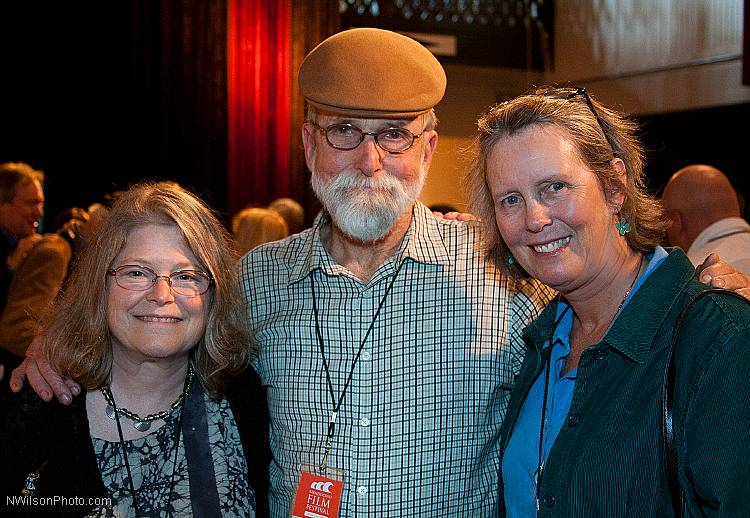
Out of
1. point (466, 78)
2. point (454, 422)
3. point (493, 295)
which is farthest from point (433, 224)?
point (466, 78)

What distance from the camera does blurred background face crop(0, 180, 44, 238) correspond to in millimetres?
5254

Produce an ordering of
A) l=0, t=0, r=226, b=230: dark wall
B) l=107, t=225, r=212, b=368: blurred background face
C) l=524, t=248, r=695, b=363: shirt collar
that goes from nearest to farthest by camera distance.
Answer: l=524, t=248, r=695, b=363: shirt collar
l=107, t=225, r=212, b=368: blurred background face
l=0, t=0, r=226, b=230: dark wall

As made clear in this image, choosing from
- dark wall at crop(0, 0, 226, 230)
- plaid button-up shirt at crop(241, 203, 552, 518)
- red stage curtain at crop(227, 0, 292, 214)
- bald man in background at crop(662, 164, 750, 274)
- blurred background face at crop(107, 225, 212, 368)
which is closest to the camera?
blurred background face at crop(107, 225, 212, 368)

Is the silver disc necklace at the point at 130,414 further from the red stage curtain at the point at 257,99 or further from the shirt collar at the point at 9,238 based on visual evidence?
the red stage curtain at the point at 257,99

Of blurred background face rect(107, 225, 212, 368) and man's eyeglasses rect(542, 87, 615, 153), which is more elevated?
man's eyeglasses rect(542, 87, 615, 153)

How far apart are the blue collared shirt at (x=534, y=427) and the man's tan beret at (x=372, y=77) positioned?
771 millimetres

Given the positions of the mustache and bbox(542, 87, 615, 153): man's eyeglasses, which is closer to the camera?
Answer: bbox(542, 87, 615, 153): man's eyeglasses

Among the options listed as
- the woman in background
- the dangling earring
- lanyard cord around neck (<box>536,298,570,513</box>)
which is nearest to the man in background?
the woman in background

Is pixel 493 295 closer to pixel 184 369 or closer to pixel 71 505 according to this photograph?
pixel 184 369

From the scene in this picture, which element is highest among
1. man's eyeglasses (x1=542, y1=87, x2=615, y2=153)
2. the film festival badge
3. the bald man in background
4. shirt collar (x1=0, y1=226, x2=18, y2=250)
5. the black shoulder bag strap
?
man's eyeglasses (x1=542, y1=87, x2=615, y2=153)

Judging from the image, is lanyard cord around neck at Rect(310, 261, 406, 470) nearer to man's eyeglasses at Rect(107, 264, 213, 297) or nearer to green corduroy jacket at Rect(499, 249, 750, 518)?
man's eyeglasses at Rect(107, 264, 213, 297)

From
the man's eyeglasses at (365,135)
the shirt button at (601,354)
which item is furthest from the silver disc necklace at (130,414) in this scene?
the shirt button at (601,354)

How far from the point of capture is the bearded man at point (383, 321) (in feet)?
7.29

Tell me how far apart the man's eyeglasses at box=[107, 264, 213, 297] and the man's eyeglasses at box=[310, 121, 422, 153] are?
0.56 m
